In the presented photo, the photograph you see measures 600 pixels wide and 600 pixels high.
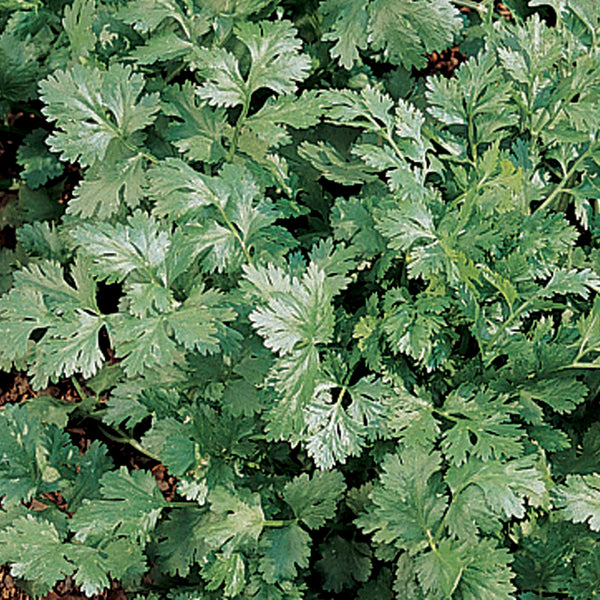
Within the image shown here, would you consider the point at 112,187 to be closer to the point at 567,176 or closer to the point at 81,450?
the point at 81,450

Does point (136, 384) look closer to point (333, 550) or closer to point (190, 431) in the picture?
point (190, 431)

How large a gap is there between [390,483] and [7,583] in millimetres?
1366

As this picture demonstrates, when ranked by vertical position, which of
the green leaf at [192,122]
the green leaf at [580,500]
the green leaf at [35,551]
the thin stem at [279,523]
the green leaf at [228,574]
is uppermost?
the green leaf at [192,122]

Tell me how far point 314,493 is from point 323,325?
0.42m

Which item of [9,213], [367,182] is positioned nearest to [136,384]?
[367,182]

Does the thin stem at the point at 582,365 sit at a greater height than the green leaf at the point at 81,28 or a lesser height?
lesser

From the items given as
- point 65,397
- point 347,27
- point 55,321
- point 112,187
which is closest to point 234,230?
point 112,187

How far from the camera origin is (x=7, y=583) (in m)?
2.48

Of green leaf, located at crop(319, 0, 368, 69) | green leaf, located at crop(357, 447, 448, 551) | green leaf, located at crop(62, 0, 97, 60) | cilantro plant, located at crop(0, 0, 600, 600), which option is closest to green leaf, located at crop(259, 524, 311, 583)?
cilantro plant, located at crop(0, 0, 600, 600)

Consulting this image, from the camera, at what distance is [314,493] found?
1.90 m

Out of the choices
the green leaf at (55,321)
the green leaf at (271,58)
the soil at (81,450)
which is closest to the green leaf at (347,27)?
the green leaf at (271,58)

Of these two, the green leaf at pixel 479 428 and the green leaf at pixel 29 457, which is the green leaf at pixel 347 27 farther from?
the green leaf at pixel 29 457

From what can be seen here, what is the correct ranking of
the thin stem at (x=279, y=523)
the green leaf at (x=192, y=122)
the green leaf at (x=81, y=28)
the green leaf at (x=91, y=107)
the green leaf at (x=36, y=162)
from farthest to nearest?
the green leaf at (x=36, y=162) < the green leaf at (x=81, y=28) < the green leaf at (x=192, y=122) < the green leaf at (x=91, y=107) < the thin stem at (x=279, y=523)

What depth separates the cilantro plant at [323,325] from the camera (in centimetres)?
176
